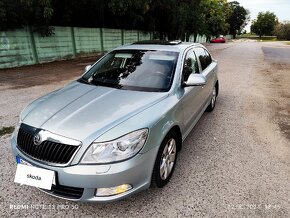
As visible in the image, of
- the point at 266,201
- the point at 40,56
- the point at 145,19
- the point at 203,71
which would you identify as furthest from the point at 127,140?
the point at 145,19

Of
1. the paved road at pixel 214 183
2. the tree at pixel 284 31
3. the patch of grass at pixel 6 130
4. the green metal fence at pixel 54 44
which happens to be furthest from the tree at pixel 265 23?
the patch of grass at pixel 6 130

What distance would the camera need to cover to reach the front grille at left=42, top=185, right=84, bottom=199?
2309 mm

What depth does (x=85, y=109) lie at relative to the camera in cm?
273

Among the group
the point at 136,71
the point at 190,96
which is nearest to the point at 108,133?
the point at 136,71

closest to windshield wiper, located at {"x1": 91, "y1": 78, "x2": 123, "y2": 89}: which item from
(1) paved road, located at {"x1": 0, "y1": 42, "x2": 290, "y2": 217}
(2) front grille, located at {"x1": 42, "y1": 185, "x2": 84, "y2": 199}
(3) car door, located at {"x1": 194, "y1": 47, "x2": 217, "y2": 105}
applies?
(1) paved road, located at {"x1": 0, "y1": 42, "x2": 290, "y2": 217}

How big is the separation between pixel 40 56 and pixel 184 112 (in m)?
11.4

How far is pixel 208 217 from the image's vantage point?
2.53 m

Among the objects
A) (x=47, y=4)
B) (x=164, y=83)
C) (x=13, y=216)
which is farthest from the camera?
(x=47, y=4)

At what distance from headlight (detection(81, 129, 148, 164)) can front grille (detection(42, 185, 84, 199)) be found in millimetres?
286

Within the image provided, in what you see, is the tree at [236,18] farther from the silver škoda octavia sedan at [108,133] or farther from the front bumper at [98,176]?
the front bumper at [98,176]

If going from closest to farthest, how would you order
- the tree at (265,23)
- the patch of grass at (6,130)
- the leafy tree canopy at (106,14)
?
the patch of grass at (6,130)
the leafy tree canopy at (106,14)
the tree at (265,23)

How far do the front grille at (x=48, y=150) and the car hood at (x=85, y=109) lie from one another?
110 millimetres

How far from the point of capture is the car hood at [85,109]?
2.41m

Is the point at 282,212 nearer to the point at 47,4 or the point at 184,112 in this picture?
the point at 184,112
